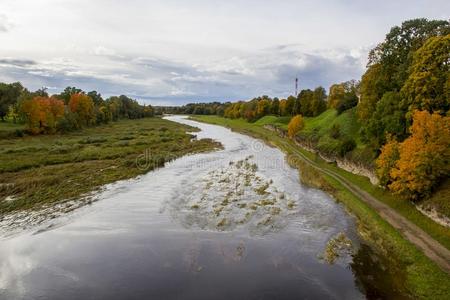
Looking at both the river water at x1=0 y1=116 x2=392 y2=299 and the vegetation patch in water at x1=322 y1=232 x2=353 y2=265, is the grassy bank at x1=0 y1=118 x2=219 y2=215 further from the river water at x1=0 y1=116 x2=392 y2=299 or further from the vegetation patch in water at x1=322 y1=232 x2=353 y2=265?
the vegetation patch in water at x1=322 y1=232 x2=353 y2=265

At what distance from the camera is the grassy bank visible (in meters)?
39.0

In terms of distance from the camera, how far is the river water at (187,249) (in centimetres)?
2164

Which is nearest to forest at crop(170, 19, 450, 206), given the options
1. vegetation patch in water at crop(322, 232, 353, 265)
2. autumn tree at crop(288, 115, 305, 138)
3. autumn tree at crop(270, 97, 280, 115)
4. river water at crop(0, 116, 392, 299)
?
river water at crop(0, 116, 392, 299)

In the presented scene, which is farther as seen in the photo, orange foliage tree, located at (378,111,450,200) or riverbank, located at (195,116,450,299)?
orange foliage tree, located at (378,111,450,200)

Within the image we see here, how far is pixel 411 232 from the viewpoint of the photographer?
29.0 m

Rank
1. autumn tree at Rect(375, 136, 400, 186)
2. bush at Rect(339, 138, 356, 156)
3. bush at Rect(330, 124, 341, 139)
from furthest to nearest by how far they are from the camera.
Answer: bush at Rect(330, 124, 341, 139) < bush at Rect(339, 138, 356, 156) < autumn tree at Rect(375, 136, 400, 186)

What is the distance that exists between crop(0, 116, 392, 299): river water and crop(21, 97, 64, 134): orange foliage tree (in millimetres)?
51431

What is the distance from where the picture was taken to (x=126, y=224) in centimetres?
3225

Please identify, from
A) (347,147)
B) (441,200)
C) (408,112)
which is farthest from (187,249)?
(347,147)

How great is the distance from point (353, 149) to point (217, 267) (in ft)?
124

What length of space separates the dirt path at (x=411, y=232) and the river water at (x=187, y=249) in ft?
11.0

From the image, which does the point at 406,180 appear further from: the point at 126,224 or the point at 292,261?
the point at 126,224

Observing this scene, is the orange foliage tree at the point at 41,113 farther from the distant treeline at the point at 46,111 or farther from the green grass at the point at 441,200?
the green grass at the point at 441,200

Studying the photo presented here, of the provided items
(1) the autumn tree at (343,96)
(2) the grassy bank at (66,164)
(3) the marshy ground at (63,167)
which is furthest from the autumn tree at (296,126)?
(2) the grassy bank at (66,164)
